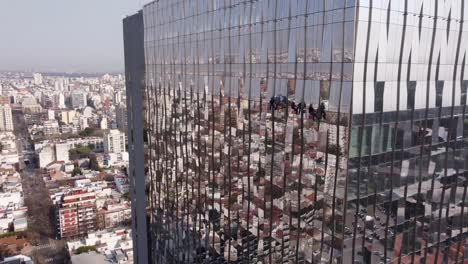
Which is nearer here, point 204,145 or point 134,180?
point 204,145

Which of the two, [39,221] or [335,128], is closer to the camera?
[335,128]

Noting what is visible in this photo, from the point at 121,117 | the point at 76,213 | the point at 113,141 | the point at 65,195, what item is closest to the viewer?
the point at 76,213

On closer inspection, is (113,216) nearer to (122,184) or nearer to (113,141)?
(122,184)

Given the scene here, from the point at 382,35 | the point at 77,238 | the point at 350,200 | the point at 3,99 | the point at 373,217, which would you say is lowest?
the point at 77,238

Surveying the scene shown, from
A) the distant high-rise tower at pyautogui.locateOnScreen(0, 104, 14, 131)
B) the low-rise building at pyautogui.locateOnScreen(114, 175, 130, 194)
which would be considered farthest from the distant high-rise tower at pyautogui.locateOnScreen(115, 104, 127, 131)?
the low-rise building at pyautogui.locateOnScreen(114, 175, 130, 194)

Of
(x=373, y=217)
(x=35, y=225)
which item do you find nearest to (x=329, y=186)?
(x=373, y=217)

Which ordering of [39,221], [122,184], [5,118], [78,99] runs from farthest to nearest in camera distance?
[78,99]
[5,118]
[122,184]
[39,221]

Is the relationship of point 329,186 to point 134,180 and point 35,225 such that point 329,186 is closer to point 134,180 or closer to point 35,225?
point 134,180

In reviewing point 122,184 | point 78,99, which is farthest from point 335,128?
point 78,99
